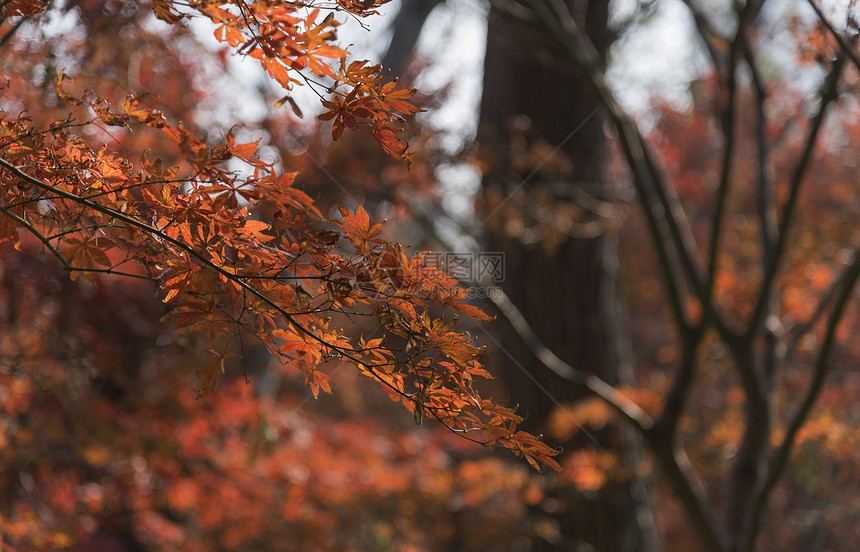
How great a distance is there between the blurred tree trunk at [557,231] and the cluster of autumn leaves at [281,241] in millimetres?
2448

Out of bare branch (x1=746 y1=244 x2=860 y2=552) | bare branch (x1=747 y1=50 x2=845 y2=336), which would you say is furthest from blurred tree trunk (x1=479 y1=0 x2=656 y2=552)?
bare branch (x1=747 y1=50 x2=845 y2=336)

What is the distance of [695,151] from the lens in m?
9.41

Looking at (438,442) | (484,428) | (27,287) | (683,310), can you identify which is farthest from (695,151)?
(484,428)

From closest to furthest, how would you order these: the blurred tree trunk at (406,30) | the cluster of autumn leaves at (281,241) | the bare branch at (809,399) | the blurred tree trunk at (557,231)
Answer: the cluster of autumn leaves at (281,241) < the bare branch at (809,399) < the blurred tree trunk at (557,231) < the blurred tree trunk at (406,30)

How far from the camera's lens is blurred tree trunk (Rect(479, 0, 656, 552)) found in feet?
11.6

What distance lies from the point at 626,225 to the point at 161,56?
268 inches

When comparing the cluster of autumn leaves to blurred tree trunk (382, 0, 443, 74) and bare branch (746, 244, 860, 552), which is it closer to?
bare branch (746, 244, 860, 552)

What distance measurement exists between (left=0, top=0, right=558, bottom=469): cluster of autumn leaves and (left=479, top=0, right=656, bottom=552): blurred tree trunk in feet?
8.03

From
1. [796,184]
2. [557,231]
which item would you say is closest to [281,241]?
[796,184]

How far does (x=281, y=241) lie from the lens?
110 cm

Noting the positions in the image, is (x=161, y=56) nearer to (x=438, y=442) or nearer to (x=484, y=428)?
(x=484, y=428)

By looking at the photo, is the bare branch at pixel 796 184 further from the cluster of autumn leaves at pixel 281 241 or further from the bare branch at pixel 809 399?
the cluster of autumn leaves at pixel 281 241

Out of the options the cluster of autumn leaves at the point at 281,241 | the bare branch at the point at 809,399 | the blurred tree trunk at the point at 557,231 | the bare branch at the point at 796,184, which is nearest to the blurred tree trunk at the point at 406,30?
the blurred tree trunk at the point at 557,231

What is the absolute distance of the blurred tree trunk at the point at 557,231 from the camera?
11.6 ft
